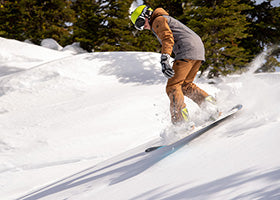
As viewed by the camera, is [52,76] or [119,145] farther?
[52,76]

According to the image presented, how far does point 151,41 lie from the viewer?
13180mm

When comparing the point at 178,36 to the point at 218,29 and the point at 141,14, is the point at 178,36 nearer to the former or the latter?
the point at 141,14

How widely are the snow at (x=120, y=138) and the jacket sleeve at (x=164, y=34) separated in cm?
137

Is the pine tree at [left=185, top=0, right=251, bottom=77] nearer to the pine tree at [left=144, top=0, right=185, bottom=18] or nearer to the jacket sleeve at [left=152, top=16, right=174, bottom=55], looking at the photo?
the pine tree at [left=144, top=0, right=185, bottom=18]

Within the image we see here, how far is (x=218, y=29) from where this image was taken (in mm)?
11992

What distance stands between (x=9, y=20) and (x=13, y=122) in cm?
2082

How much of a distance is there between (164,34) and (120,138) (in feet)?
10.8

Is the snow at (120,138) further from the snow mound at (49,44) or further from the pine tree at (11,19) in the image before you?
the pine tree at (11,19)

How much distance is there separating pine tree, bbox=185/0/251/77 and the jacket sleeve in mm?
7519

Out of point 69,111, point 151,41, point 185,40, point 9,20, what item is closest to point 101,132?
point 69,111

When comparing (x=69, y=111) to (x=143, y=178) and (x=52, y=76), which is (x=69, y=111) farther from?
(x=143, y=178)

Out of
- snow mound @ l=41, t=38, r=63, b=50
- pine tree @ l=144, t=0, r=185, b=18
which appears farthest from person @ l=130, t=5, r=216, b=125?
snow mound @ l=41, t=38, r=63, b=50

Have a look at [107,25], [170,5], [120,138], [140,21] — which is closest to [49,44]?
[107,25]

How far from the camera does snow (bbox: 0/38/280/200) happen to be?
235 cm
